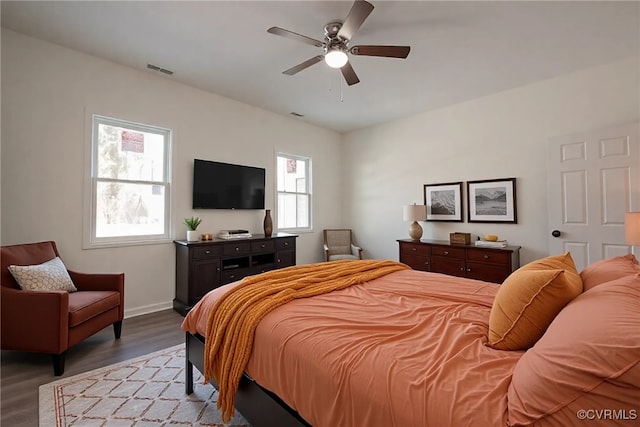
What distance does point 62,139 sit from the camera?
9.91 feet

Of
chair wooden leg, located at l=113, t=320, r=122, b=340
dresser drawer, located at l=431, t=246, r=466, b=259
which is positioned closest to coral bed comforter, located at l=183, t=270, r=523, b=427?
chair wooden leg, located at l=113, t=320, r=122, b=340

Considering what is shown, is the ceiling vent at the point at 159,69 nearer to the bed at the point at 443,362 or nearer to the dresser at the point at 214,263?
the dresser at the point at 214,263

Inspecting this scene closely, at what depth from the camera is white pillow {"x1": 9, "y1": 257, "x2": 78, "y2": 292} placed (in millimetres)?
2338

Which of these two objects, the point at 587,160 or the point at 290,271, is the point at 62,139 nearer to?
the point at 290,271

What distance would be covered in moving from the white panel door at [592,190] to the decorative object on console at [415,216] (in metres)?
1.55

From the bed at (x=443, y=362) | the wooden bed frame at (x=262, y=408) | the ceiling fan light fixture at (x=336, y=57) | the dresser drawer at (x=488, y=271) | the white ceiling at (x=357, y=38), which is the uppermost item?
the white ceiling at (x=357, y=38)

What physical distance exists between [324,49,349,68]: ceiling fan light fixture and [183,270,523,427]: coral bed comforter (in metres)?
2.02

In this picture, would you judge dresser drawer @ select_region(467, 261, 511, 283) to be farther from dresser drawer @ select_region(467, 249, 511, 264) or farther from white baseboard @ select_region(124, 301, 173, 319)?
white baseboard @ select_region(124, 301, 173, 319)

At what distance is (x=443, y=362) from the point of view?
1031mm

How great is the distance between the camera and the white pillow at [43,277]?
7.67ft

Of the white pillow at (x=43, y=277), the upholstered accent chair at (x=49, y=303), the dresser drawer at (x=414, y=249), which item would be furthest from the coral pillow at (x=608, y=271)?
the white pillow at (x=43, y=277)

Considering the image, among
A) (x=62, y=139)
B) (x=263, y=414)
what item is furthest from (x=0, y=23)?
(x=263, y=414)

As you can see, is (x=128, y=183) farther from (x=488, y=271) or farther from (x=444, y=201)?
(x=488, y=271)

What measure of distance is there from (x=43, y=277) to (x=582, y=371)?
136 inches
